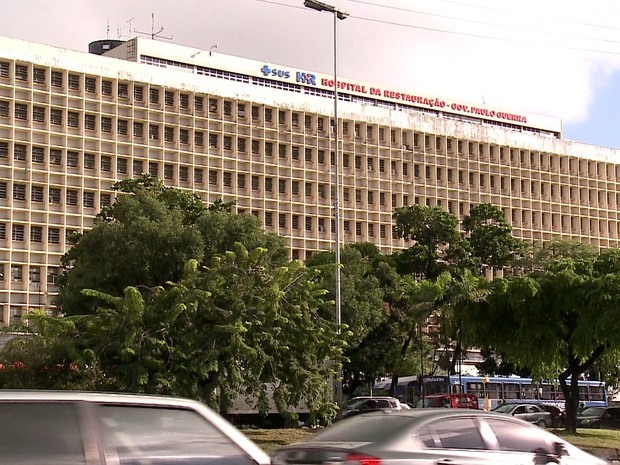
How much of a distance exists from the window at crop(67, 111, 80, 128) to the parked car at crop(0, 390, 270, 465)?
222 feet

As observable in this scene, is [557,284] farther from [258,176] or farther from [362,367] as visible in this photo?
[258,176]

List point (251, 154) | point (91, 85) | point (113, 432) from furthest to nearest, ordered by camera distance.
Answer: point (251, 154) < point (91, 85) < point (113, 432)

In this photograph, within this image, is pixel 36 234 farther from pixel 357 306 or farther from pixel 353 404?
pixel 353 404

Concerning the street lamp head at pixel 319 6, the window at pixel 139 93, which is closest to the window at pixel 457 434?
the street lamp head at pixel 319 6

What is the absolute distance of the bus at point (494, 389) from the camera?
55.0 meters

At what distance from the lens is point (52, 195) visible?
235 ft

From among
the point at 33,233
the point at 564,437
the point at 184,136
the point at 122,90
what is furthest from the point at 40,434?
the point at 184,136

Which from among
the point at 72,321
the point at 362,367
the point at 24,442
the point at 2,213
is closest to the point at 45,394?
the point at 24,442

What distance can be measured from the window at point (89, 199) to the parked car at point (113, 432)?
67.3m

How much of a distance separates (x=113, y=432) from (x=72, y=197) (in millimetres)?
67475

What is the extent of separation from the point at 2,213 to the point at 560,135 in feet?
221

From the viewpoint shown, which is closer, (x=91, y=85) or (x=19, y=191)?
(x=19, y=191)

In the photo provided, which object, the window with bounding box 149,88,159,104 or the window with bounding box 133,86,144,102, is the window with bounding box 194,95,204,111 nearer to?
the window with bounding box 149,88,159,104

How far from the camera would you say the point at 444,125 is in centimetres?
9188
